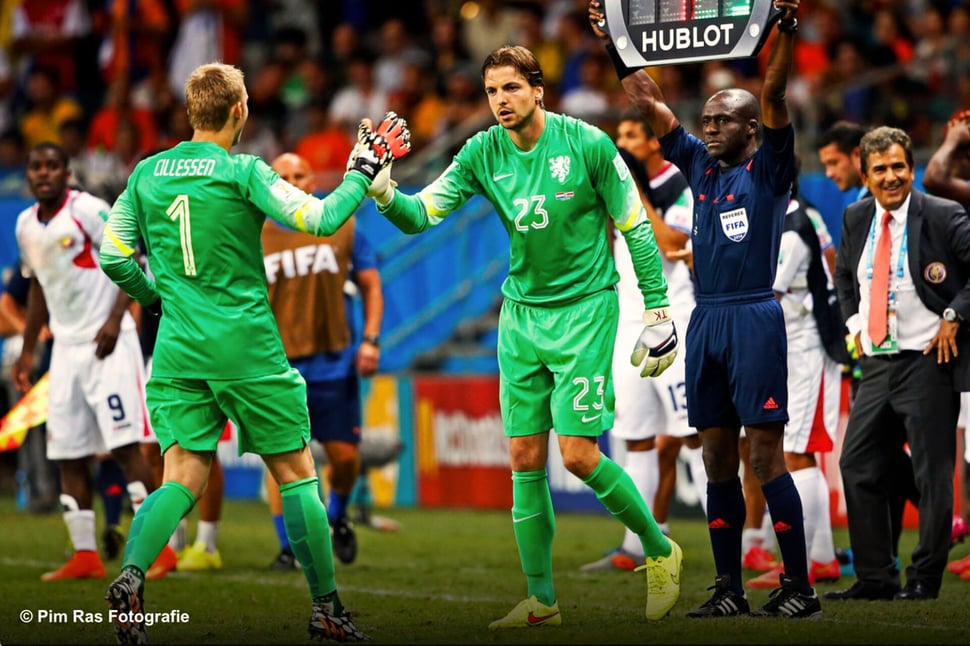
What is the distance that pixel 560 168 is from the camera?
23.1 feet

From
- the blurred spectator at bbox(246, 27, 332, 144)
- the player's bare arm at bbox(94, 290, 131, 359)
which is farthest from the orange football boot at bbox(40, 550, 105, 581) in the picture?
the blurred spectator at bbox(246, 27, 332, 144)

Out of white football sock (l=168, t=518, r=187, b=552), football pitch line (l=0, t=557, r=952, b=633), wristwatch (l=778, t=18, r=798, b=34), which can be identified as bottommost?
football pitch line (l=0, t=557, r=952, b=633)

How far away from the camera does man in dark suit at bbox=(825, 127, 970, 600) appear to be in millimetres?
8062

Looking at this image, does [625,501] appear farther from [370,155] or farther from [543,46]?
[543,46]

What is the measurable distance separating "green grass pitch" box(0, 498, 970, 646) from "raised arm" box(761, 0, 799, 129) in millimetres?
2224

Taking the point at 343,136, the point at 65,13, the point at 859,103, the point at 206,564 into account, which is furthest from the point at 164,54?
the point at 206,564

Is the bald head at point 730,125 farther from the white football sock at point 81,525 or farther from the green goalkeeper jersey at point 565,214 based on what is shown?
the white football sock at point 81,525

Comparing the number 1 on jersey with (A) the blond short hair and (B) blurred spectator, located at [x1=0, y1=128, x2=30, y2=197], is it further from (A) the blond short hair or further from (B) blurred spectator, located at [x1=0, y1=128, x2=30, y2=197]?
(B) blurred spectator, located at [x1=0, y1=128, x2=30, y2=197]

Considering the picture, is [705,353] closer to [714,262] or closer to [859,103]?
[714,262]

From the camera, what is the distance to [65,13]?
67.2ft

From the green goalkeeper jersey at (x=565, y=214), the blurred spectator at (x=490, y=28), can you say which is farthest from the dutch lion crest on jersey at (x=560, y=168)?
the blurred spectator at (x=490, y=28)

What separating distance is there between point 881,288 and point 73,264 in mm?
4896

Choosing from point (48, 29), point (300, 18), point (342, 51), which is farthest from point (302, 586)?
point (48, 29)

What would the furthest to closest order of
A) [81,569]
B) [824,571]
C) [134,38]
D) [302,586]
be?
[134,38]
[81,569]
[302,586]
[824,571]
